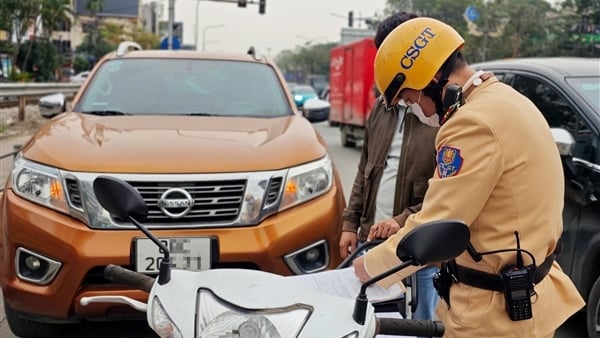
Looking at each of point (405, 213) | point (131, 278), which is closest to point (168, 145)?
point (405, 213)

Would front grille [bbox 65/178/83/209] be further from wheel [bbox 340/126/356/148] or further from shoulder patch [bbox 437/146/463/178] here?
wheel [bbox 340/126/356/148]

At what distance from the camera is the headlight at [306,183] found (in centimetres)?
366

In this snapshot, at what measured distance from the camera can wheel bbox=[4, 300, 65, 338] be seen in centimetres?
373

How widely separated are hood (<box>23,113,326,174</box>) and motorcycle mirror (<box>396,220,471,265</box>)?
7.00 feet

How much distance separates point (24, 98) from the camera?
15.4 m

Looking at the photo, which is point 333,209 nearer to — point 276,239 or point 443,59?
point 276,239

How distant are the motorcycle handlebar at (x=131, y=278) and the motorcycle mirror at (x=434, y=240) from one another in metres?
0.71

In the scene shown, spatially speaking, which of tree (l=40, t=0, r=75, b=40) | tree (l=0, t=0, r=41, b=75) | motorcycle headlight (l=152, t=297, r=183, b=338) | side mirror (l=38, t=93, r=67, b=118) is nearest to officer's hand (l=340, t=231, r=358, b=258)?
motorcycle headlight (l=152, t=297, r=183, b=338)

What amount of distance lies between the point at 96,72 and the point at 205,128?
1.38 m

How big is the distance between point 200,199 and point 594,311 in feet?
7.10

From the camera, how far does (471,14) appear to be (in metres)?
32.7

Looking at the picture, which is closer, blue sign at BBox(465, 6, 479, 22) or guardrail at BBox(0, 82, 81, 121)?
guardrail at BBox(0, 82, 81, 121)

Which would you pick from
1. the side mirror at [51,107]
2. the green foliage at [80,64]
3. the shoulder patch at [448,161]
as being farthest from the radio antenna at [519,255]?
the green foliage at [80,64]

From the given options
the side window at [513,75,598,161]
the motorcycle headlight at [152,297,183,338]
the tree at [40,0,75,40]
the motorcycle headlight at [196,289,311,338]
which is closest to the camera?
the motorcycle headlight at [196,289,311,338]
